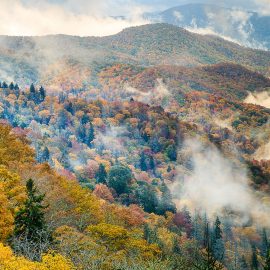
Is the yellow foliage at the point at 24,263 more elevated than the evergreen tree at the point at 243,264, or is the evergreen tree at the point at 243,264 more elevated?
the yellow foliage at the point at 24,263

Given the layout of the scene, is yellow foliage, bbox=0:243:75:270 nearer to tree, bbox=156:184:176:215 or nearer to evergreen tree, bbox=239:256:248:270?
evergreen tree, bbox=239:256:248:270

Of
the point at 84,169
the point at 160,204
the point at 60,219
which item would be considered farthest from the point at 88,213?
the point at 84,169

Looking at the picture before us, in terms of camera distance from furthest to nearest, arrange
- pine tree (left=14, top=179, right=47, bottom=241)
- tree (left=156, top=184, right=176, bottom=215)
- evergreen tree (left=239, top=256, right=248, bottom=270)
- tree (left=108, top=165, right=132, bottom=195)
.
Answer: tree (left=108, top=165, right=132, bottom=195), tree (left=156, top=184, right=176, bottom=215), evergreen tree (left=239, top=256, right=248, bottom=270), pine tree (left=14, top=179, right=47, bottom=241)

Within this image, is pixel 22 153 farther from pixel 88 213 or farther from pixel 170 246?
pixel 170 246

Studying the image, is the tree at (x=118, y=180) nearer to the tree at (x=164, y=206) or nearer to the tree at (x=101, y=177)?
the tree at (x=101, y=177)

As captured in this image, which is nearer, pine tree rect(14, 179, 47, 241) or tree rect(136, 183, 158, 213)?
pine tree rect(14, 179, 47, 241)

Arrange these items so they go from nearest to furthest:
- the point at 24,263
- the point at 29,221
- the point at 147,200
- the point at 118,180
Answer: the point at 24,263 < the point at 29,221 < the point at 147,200 < the point at 118,180

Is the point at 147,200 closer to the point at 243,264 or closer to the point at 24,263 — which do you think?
the point at 243,264

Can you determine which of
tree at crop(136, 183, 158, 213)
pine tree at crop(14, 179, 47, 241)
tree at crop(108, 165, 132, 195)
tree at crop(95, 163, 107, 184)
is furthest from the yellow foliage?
tree at crop(95, 163, 107, 184)

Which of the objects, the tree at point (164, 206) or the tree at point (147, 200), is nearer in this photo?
the tree at point (147, 200)

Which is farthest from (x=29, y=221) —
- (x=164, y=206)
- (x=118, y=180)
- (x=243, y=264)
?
(x=164, y=206)

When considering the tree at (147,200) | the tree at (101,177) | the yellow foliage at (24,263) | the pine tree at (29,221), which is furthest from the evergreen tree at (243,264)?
the yellow foliage at (24,263)

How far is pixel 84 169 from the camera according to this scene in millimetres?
188750

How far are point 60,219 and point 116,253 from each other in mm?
10897
